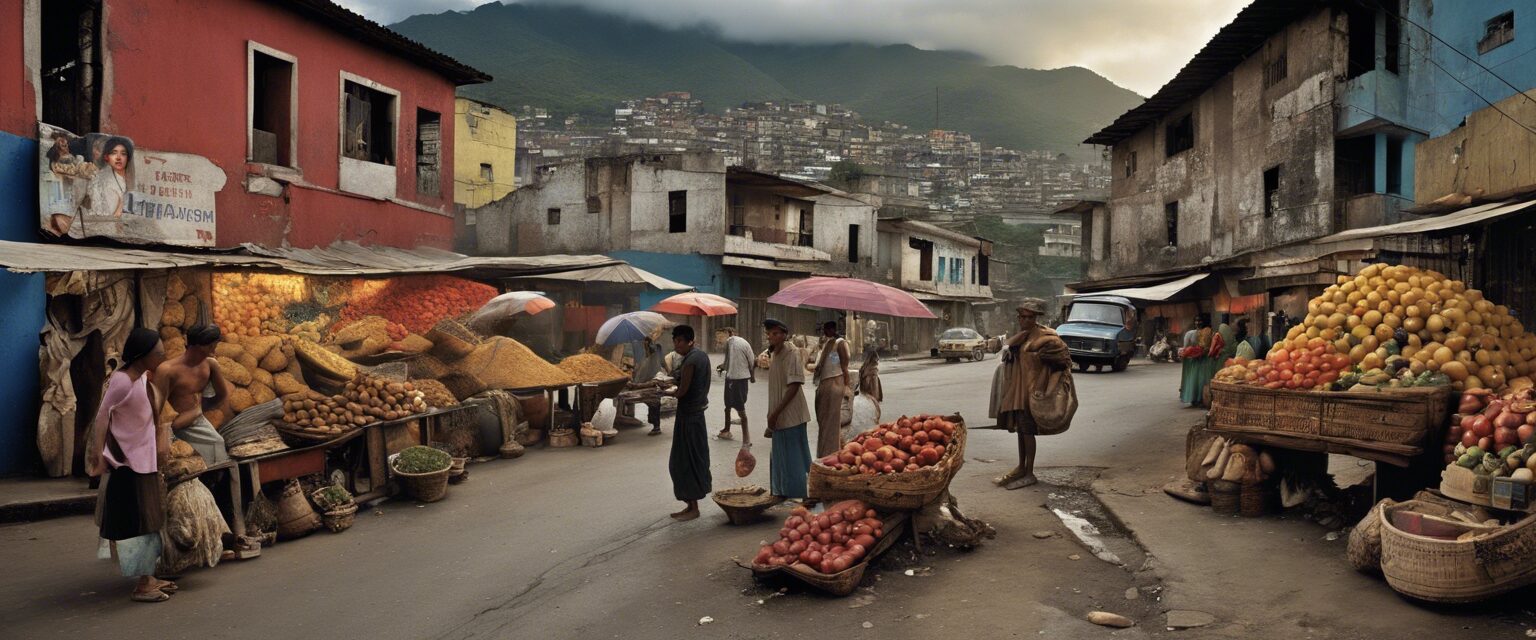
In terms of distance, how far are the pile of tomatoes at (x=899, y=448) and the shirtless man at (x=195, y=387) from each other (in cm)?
479

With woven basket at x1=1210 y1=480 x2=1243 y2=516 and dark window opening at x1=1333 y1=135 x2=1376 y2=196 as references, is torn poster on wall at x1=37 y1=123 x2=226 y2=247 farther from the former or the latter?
dark window opening at x1=1333 y1=135 x2=1376 y2=196

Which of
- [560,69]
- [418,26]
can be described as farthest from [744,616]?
[418,26]

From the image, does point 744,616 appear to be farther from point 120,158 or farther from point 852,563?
point 120,158

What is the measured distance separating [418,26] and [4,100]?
114887 mm

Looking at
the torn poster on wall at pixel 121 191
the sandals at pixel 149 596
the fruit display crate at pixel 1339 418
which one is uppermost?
the torn poster on wall at pixel 121 191

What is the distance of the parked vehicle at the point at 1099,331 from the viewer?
23891 millimetres

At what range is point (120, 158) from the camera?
11.0 m

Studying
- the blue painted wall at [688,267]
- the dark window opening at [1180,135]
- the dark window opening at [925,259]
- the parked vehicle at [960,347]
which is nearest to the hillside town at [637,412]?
the dark window opening at [1180,135]

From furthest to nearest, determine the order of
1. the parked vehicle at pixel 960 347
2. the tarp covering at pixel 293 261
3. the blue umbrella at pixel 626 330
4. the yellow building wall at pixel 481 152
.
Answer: the yellow building wall at pixel 481 152 < the parked vehicle at pixel 960 347 < the blue umbrella at pixel 626 330 < the tarp covering at pixel 293 261

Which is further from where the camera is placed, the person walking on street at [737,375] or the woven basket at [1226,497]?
the person walking on street at [737,375]

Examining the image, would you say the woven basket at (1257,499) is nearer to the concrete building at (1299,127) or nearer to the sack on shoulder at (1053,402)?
the sack on shoulder at (1053,402)

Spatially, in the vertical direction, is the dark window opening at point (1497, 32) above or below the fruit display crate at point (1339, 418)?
above

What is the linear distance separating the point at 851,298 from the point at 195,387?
614 centimetres

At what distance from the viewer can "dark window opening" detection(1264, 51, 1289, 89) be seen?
24.5m
